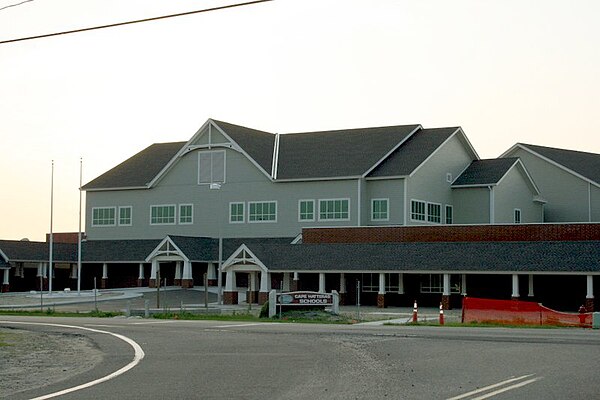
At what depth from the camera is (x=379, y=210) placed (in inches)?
2579

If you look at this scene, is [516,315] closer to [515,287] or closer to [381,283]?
[515,287]

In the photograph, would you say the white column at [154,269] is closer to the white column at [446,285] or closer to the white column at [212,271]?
the white column at [212,271]

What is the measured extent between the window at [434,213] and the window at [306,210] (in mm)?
7730

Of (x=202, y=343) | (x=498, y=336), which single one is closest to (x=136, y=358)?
(x=202, y=343)

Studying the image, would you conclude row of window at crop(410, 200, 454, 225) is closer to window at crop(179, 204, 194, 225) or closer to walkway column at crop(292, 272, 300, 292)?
walkway column at crop(292, 272, 300, 292)

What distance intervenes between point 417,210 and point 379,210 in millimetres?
2456

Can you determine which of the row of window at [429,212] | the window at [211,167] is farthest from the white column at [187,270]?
the row of window at [429,212]

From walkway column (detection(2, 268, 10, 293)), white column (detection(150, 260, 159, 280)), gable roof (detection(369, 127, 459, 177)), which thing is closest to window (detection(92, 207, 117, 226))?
white column (detection(150, 260, 159, 280))

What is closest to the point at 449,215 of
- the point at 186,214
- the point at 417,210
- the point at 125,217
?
the point at 417,210

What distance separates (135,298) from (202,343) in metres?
39.0

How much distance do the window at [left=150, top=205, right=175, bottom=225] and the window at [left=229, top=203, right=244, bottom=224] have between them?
17.7ft

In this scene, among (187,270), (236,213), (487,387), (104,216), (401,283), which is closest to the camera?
(487,387)

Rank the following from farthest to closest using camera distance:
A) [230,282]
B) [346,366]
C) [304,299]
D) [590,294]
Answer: [230,282], [590,294], [304,299], [346,366]

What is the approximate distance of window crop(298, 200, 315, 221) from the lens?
67688 millimetres
